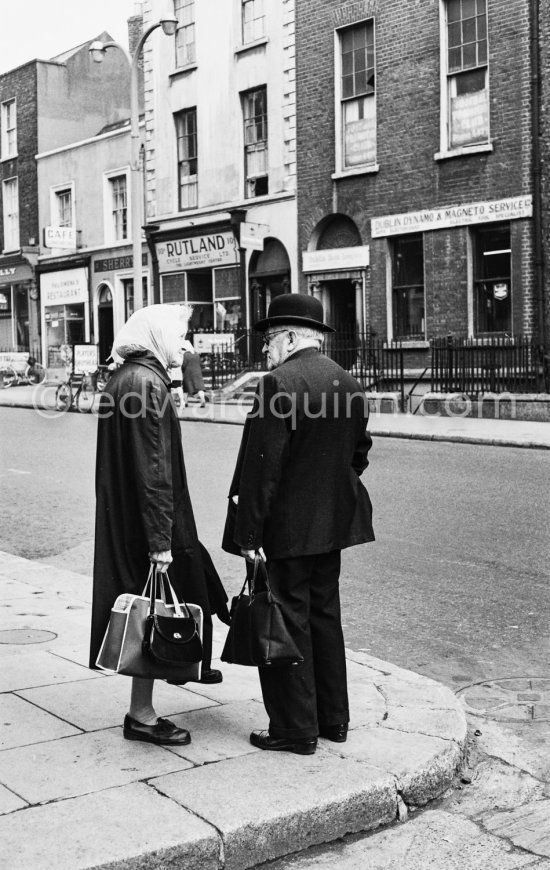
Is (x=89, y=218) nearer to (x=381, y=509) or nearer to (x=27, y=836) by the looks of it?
(x=381, y=509)

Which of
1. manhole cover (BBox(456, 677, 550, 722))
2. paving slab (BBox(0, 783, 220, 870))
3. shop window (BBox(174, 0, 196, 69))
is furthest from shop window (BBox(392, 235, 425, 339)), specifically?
paving slab (BBox(0, 783, 220, 870))

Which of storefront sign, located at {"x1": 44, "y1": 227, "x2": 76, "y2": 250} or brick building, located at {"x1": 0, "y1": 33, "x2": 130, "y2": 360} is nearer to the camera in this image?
storefront sign, located at {"x1": 44, "y1": 227, "x2": 76, "y2": 250}

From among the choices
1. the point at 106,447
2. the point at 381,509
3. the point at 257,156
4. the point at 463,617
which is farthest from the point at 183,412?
the point at 106,447

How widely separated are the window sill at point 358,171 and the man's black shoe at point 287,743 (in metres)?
20.2

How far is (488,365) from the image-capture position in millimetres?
20031

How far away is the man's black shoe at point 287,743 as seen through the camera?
424 centimetres

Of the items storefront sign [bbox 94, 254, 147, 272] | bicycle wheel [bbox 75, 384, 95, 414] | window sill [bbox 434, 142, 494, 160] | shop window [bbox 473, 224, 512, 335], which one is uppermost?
window sill [bbox 434, 142, 494, 160]

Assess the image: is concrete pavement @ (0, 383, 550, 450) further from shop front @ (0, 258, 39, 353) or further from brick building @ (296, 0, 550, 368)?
shop front @ (0, 258, 39, 353)

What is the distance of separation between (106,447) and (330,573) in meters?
1.08

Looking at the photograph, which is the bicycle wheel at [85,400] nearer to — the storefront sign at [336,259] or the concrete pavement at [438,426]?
the concrete pavement at [438,426]

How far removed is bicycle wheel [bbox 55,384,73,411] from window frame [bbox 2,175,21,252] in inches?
542

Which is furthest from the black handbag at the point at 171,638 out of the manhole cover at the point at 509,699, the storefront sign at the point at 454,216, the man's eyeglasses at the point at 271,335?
the storefront sign at the point at 454,216

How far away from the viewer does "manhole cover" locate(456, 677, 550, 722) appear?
5.02 m

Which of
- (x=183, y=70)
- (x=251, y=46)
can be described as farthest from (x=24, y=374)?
(x=251, y=46)
